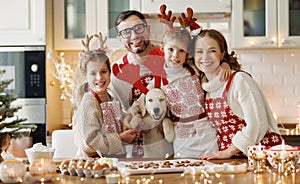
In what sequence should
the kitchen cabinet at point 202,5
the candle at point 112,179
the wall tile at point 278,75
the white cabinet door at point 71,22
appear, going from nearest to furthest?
the candle at point 112,179 < the kitchen cabinet at point 202,5 < the white cabinet door at point 71,22 < the wall tile at point 278,75

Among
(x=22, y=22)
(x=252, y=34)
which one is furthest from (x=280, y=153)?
(x=22, y=22)

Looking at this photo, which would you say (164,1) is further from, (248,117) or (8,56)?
(248,117)

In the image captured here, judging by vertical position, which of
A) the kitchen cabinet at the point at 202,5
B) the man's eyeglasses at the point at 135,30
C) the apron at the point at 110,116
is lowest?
the apron at the point at 110,116

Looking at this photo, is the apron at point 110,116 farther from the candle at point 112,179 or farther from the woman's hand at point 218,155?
the candle at point 112,179

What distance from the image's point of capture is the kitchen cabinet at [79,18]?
476cm

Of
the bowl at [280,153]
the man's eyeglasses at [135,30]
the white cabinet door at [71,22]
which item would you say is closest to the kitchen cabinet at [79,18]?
the white cabinet door at [71,22]

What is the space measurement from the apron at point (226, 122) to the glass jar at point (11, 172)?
3.17 feet

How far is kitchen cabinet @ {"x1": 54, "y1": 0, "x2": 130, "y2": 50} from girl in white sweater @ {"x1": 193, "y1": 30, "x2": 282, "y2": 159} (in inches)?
81.0

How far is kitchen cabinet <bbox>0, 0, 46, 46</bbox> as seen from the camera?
15.0 feet

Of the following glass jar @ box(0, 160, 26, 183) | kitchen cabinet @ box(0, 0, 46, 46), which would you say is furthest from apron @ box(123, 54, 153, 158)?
kitchen cabinet @ box(0, 0, 46, 46)

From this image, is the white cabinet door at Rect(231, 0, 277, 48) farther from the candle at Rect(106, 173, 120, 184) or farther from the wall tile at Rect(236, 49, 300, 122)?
the candle at Rect(106, 173, 120, 184)

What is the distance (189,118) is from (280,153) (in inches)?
22.6

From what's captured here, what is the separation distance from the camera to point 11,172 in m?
2.19

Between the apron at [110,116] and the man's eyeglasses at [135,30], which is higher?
the man's eyeglasses at [135,30]
